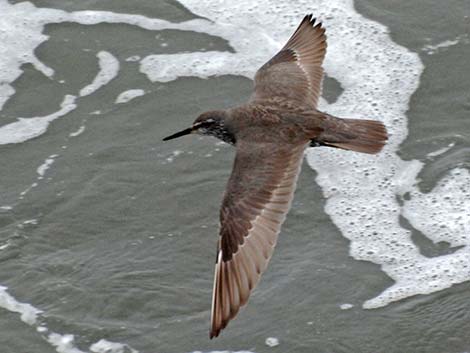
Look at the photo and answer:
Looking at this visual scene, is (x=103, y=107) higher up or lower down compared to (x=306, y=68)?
lower down

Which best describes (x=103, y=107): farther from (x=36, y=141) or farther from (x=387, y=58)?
(x=387, y=58)

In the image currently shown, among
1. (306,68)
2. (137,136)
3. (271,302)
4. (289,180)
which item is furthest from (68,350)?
(306,68)

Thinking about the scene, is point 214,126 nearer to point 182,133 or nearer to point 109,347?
point 182,133

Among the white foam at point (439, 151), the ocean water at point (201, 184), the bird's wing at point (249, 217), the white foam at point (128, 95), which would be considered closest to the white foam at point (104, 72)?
the ocean water at point (201, 184)

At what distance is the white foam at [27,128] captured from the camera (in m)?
6.71

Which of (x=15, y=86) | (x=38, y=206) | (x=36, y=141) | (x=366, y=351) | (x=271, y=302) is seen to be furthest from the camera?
(x=15, y=86)

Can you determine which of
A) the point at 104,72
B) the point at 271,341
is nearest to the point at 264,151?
the point at 271,341

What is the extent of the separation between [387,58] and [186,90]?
4.57 feet

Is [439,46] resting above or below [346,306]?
above

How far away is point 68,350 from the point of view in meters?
5.16

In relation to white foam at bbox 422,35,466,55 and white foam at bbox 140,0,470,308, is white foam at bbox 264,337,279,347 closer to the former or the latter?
white foam at bbox 140,0,470,308

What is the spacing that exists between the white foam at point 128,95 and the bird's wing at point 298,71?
97cm

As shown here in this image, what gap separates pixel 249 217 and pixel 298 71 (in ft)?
4.91

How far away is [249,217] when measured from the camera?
17.1ft
